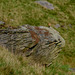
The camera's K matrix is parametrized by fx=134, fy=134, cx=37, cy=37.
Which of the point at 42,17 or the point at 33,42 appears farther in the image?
the point at 42,17

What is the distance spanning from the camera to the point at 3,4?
64.1 ft

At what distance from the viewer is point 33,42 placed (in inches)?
366

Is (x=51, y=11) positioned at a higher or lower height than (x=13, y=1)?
lower

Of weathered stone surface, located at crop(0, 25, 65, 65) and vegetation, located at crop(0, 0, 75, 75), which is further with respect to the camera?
vegetation, located at crop(0, 0, 75, 75)

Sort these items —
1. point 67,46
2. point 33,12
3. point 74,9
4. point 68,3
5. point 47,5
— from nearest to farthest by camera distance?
point 67,46, point 33,12, point 47,5, point 74,9, point 68,3

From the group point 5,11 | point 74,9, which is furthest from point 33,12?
point 74,9

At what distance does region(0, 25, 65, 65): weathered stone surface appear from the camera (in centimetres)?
869

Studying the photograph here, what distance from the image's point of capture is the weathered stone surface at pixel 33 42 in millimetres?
8688

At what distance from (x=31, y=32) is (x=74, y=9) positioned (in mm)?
19470

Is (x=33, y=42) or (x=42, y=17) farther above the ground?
(x=33, y=42)

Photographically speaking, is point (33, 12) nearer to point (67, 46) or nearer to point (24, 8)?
point (24, 8)

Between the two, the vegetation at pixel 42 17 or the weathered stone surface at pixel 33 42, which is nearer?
the weathered stone surface at pixel 33 42

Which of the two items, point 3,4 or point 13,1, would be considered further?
point 13,1

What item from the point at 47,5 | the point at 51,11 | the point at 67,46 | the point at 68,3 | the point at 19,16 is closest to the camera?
the point at 67,46
